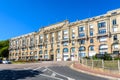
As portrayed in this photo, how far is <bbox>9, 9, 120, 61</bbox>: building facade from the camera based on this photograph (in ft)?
220

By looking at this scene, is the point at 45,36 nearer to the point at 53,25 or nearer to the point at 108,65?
the point at 53,25

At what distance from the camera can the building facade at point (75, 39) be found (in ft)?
220

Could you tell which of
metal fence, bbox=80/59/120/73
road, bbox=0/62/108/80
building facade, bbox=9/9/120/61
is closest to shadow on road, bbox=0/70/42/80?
road, bbox=0/62/108/80

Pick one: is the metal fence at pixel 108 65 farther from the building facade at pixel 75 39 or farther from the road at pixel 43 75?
the building facade at pixel 75 39

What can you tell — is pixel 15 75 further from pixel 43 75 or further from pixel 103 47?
pixel 103 47

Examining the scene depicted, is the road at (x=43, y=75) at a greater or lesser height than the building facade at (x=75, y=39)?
lesser

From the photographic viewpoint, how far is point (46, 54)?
304ft

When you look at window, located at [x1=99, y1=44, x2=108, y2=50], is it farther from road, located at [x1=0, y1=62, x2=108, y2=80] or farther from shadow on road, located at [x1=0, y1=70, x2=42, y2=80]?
shadow on road, located at [x1=0, y1=70, x2=42, y2=80]

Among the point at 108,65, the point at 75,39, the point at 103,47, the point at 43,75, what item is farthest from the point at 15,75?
the point at 75,39

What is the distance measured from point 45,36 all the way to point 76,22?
22042 mm

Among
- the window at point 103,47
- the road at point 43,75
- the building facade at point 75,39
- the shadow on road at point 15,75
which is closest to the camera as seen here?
the road at point 43,75

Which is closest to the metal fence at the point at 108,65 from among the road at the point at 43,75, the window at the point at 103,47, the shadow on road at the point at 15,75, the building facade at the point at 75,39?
the road at the point at 43,75

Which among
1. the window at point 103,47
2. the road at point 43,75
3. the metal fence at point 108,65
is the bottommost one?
the road at point 43,75

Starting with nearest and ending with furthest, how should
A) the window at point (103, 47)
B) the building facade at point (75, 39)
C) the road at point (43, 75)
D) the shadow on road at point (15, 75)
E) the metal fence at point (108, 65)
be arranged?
the road at point (43, 75)
the shadow on road at point (15, 75)
the metal fence at point (108, 65)
the building facade at point (75, 39)
the window at point (103, 47)
